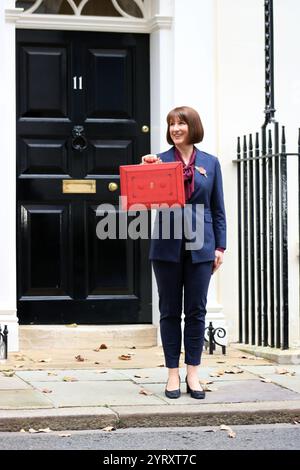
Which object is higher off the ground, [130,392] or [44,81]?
[44,81]

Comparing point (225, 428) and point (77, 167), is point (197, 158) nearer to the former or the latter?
point (225, 428)

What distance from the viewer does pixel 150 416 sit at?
6.93 m

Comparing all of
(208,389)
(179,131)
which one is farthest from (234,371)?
(179,131)

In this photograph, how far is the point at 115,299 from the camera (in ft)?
32.5

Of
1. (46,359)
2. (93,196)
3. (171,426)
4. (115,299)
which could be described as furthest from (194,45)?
(171,426)

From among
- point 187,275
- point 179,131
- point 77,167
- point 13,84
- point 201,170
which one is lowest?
point 187,275

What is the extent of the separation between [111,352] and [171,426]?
254cm

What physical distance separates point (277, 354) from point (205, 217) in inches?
80.4

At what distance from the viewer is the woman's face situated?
7.35m

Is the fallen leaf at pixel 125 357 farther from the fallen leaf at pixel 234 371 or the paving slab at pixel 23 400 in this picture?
the paving slab at pixel 23 400

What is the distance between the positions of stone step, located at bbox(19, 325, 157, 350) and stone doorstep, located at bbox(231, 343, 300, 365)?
958 millimetres

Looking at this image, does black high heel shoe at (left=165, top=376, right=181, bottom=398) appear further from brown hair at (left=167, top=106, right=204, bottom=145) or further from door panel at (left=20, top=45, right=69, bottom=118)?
door panel at (left=20, top=45, right=69, bottom=118)
